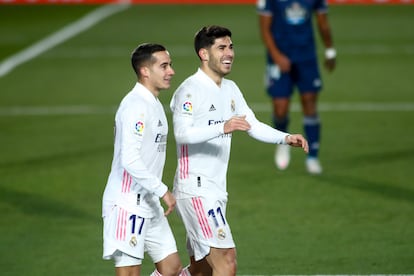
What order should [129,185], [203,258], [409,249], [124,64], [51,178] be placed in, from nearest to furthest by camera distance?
[129,185], [203,258], [409,249], [51,178], [124,64]

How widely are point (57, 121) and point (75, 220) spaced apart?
5.64 m

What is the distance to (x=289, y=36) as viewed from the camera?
13.1 m

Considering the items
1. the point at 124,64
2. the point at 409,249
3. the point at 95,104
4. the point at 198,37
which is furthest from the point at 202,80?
the point at 124,64

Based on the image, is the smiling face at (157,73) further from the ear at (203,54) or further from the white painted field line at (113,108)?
the white painted field line at (113,108)

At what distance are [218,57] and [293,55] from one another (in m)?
5.29

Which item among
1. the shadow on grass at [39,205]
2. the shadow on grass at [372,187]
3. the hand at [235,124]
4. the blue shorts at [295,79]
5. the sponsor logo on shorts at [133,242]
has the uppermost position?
the hand at [235,124]

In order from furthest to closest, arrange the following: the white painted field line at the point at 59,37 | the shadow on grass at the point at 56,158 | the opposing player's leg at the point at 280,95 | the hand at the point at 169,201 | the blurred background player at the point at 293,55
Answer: the white painted field line at the point at 59,37
the shadow on grass at the point at 56,158
the opposing player's leg at the point at 280,95
the blurred background player at the point at 293,55
the hand at the point at 169,201

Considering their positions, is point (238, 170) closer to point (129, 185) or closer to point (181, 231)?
point (181, 231)

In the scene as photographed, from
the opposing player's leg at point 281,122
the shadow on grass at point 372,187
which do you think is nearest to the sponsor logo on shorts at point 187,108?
the shadow on grass at point 372,187

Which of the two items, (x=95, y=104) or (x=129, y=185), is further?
(x=95, y=104)

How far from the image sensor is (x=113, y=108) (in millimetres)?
17609

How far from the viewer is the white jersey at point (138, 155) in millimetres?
7285

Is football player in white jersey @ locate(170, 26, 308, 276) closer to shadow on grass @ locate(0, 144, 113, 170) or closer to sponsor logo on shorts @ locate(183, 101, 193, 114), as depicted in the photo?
sponsor logo on shorts @ locate(183, 101, 193, 114)

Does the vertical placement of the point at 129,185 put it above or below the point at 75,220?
above
